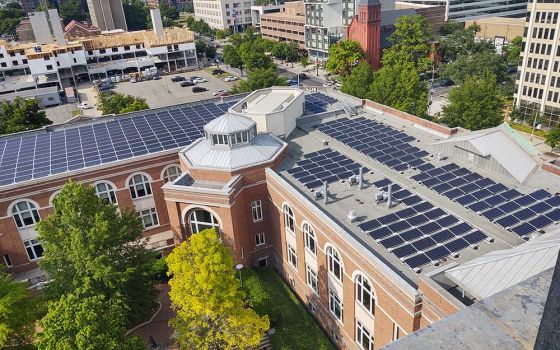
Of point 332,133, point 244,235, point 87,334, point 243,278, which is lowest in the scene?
point 243,278

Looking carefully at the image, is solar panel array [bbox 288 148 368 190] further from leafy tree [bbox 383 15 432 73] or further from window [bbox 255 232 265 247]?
leafy tree [bbox 383 15 432 73]

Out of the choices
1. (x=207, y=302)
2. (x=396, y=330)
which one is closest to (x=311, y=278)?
(x=207, y=302)

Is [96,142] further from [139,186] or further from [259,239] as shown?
[259,239]

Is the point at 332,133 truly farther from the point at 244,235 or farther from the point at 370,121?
the point at 244,235

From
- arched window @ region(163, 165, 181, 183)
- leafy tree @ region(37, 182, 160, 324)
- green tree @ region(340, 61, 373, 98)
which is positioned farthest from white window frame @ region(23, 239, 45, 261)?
green tree @ region(340, 61, 373, 98)

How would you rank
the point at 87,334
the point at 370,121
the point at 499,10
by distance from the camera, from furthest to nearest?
the point at 499,10 < the point at 370,121 < the point at 87,334

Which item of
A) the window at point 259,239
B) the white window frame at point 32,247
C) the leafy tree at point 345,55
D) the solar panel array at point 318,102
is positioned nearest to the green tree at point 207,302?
the window at point 259,239

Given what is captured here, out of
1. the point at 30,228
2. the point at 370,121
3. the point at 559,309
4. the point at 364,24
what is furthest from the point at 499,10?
the point at 559,309

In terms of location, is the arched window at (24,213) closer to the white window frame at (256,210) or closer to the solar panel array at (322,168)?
the white window frame at (256,210)
